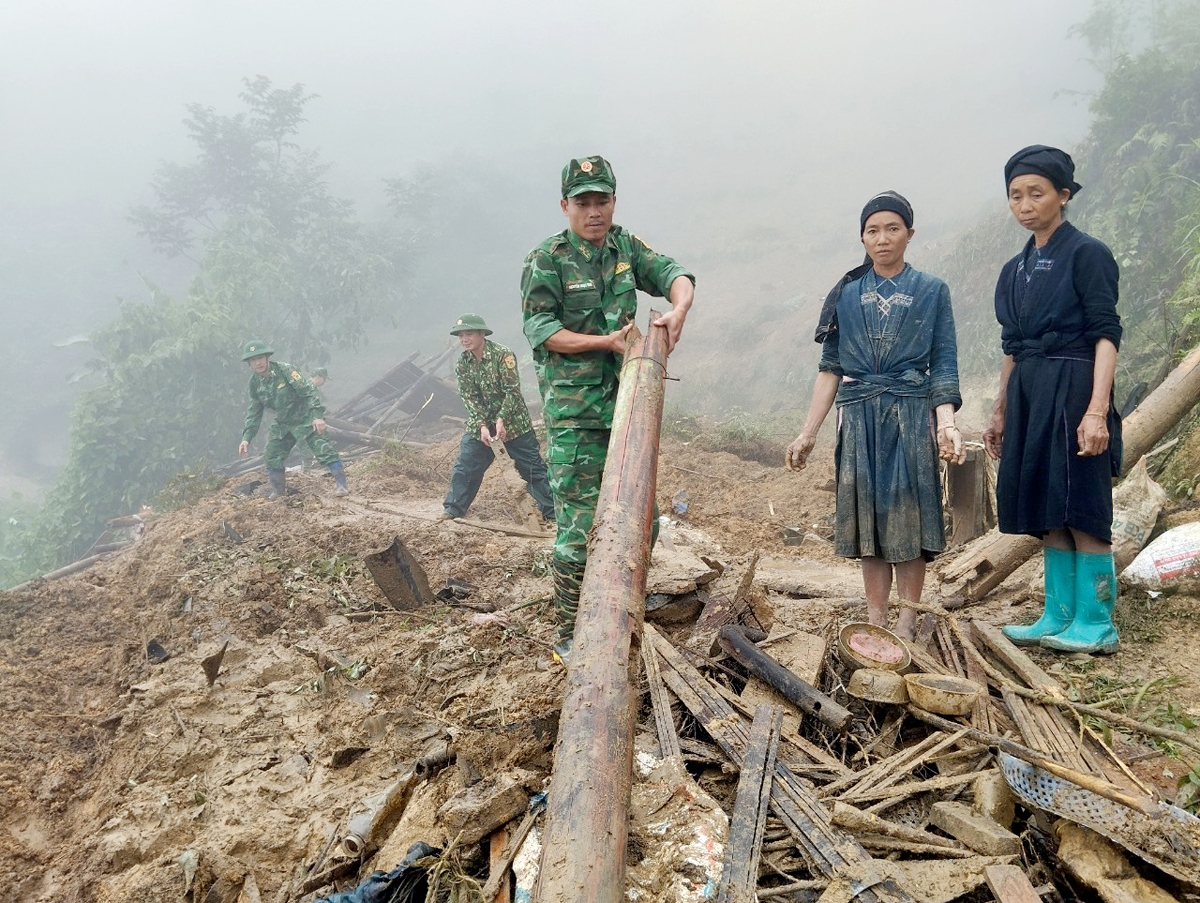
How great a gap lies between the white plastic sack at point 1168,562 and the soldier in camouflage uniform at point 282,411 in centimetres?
859

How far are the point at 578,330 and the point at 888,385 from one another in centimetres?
140

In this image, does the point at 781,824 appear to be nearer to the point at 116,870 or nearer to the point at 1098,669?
the point at 1098,669

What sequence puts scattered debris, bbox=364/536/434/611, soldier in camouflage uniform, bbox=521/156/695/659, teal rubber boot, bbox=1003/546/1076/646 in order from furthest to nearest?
1. scattered debris, bbox=364/536/434/611
2. soldier in camouflage uniform, bbox=521/156/695/659
3. teal rubber boot, bbox=1003/546/1076/646

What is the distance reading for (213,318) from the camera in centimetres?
1873

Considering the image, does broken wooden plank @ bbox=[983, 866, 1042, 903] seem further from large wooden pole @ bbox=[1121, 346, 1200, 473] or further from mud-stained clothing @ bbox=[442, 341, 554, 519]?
mud-stained clothing @ bbox=[442, 341, 554, 519]

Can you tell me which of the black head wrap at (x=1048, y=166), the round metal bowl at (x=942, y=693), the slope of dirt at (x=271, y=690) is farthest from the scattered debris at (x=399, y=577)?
the black head wrap at (x=1048, y=166)

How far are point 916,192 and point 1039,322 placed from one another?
38.8 metres

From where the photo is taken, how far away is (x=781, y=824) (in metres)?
1.90

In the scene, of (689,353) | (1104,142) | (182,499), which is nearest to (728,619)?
(182,499)

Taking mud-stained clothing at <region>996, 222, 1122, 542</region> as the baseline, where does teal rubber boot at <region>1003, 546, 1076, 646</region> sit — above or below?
below

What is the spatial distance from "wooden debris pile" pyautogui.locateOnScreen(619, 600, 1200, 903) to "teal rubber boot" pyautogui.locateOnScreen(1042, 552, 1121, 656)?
0.91 feet

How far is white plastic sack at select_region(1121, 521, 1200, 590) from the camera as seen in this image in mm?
3129

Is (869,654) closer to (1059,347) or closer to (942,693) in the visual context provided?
(942,693)

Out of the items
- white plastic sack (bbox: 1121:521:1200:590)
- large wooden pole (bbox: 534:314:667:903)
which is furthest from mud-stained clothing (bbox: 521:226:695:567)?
white plastic sack (bbox: 1121:521:1200:590)
